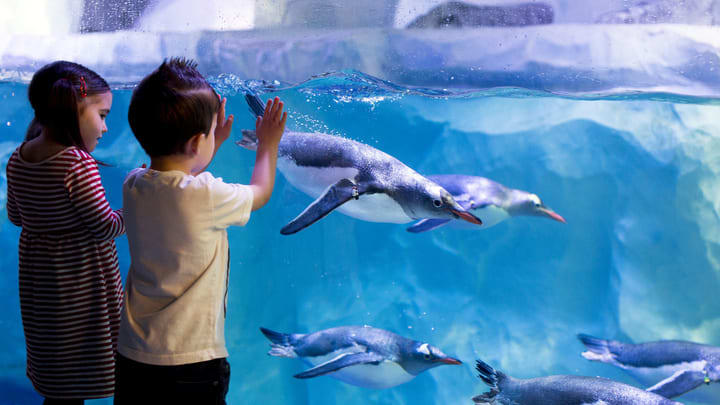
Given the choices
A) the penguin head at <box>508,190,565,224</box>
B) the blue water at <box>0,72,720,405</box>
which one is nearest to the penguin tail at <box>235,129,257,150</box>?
the blue water at <box>0,72,720,405</box>

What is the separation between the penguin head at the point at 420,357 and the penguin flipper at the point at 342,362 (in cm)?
15

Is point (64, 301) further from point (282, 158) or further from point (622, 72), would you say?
point (622, 72)

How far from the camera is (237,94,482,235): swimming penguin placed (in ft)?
8.21

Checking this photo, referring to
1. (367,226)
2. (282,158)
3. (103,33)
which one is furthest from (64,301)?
(367,226)

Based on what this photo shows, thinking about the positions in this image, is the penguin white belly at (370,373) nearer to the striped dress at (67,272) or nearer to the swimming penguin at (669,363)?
the swimming penguin at (669,363)

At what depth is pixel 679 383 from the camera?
295 cm

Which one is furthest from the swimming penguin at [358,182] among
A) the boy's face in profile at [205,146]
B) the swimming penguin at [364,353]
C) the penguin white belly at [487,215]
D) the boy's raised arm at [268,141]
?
the penguin white belly at [487,215]

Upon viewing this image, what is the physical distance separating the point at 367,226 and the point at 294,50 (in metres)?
2.85

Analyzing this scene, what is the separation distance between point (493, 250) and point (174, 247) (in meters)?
5.34

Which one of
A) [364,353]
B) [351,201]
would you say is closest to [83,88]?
[351,201]

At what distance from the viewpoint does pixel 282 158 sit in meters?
3.01

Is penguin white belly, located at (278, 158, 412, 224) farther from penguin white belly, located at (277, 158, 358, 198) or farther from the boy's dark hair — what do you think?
the boy's dark hair

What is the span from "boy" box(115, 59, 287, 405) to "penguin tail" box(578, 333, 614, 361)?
2629 millimetres

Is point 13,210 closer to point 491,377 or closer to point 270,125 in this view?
point 270,125
